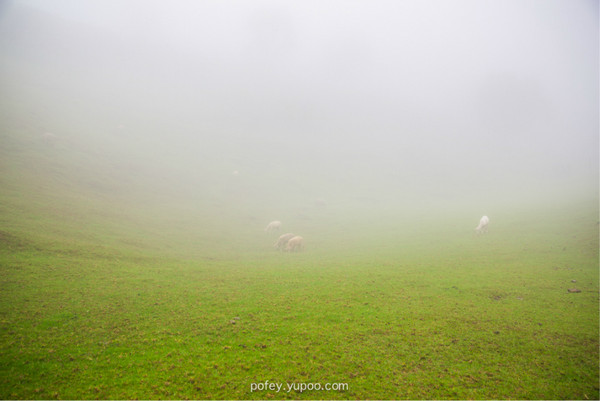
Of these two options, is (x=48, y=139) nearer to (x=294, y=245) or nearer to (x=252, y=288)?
(x=294, y=245)

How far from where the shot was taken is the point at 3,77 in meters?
67.2

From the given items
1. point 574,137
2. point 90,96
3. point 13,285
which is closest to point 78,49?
point 90,96

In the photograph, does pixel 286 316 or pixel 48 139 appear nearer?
pixel 286 316

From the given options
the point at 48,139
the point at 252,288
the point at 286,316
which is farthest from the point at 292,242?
the point at 48,139

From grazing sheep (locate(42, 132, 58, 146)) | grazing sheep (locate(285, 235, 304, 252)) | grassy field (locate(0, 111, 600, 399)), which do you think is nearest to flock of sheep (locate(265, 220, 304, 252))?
grazing sheep (locate(285, 235, 304, 252))

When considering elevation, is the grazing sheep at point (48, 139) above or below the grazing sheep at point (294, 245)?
above

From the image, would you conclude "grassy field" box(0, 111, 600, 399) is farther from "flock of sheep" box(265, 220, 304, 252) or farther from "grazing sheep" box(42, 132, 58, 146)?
"grazing sheep" box(42, 132, 58, 146)

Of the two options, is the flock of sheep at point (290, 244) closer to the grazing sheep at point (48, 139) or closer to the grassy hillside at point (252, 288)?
the grassy hillside at point (252, 288)

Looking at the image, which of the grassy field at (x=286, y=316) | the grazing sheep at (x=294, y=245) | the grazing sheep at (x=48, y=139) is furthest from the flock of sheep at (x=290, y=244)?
the grazing sheep at (x=48, y=139)

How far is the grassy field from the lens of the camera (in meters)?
6.35

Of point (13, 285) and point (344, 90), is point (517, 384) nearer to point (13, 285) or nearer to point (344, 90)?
point (13, 285)

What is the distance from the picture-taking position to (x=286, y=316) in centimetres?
999

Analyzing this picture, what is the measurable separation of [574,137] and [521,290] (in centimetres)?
18257

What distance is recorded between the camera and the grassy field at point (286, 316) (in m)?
6.35
